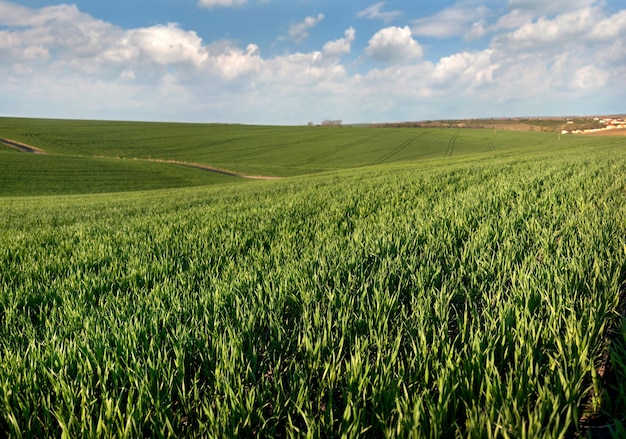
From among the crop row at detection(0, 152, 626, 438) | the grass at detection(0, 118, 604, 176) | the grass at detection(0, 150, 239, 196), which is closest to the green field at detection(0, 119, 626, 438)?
the crop row at detection(0, 152, 626, 438)

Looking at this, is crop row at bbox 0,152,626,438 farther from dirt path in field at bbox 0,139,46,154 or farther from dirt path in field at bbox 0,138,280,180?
dirt path in field at bbox 0,139,46,154

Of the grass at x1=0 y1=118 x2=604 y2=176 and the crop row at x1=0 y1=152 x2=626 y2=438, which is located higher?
the grass at x1=0 y1=118 x2=604 y2=176

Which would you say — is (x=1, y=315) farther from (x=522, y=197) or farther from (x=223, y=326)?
(x=522, y=197)

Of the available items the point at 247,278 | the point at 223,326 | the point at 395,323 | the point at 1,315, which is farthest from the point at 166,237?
the point at 395,323

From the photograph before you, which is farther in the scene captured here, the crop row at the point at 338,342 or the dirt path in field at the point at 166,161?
the dirt path in field at the point at 166,161

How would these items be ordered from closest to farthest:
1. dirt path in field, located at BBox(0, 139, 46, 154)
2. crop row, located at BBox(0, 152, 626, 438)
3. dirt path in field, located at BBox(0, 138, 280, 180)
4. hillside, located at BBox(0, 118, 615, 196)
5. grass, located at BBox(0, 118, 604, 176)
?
1. crop row, located at BBox(0, 152, 626, 438)
2. hillside, located at BBox(0, 118, 615, 196)
3. dirt path in field, located at BBox(0, 138, 280, 180)
4. dirt path in field, located at BBox(0, 139, 46, 154)
5. grass, located at BBox(0, 118, 604, 176)

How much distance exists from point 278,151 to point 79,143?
133 feet

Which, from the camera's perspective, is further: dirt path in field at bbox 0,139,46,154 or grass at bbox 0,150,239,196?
dirt path in field at bbox 0,139,46,154

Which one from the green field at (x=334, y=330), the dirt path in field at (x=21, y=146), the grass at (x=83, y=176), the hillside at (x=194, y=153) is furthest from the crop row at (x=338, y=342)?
the dirt path in field at (x=21, y=146)

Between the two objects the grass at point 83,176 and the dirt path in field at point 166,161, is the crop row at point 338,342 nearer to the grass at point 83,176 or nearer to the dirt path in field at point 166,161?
the grass at point 83,176

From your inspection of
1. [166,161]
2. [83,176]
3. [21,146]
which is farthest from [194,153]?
[83,176]

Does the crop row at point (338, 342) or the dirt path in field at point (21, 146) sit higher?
the dirt path in field at point (21, 146)

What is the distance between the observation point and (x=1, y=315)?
12.2 feet

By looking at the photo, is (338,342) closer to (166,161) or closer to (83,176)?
(83,176)
